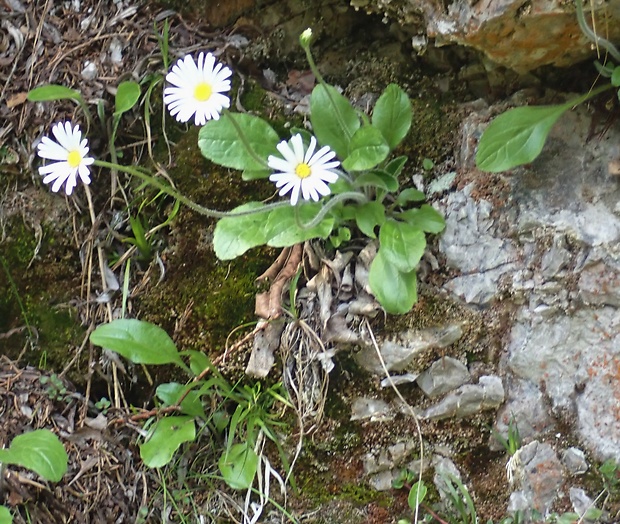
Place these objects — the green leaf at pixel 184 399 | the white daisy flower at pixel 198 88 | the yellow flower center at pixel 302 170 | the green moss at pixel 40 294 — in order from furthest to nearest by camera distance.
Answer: the green moss at pixel 40 294 < the green leaf at pixel 184 399 < the yellow flower center at pixel 302 170 < the white daisy flower at pixel 198 88

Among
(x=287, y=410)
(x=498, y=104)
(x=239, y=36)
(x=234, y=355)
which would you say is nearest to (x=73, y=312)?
(x=234, y=355)

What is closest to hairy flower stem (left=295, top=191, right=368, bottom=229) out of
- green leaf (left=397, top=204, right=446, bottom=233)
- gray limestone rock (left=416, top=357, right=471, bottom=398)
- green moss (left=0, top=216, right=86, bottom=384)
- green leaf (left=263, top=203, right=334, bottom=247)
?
green leaf (left=263, top=203, right=334, bottom=247)

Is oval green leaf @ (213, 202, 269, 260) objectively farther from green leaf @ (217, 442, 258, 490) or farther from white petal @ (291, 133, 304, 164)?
green leaf @ (217, 442, 258, 490)

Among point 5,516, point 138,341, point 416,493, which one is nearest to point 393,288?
point 416,493

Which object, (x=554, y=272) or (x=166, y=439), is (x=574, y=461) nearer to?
(x=554, y=272)

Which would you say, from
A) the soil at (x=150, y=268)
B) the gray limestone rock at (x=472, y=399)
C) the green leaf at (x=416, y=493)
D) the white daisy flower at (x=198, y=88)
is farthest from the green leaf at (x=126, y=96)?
the green leaf at (x=416, y=493)

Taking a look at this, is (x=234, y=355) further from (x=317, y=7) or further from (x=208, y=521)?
(x=317, y=7)

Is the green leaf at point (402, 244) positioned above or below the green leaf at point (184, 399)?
above

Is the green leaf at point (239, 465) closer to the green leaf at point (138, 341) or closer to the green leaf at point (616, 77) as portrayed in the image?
the green leaf at point (138, 341)
